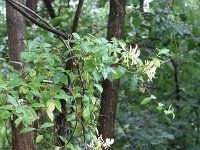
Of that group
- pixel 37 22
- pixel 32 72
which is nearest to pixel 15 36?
pixel 37 22

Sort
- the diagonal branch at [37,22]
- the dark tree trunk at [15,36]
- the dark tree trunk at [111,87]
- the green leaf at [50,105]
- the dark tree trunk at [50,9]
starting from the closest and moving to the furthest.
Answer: the green leaf at [50,105] < the diagonal branch at [37,22] < the dark tree trunk at [15,36] < the dark tree trunk at [111,87] < the dark tree trunk at [50,9]

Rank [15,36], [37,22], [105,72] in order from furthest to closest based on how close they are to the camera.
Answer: [15,36]
[37,22]
[105,72]

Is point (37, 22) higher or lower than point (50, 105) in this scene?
higher

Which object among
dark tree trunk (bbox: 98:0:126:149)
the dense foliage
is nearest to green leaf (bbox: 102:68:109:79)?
the dense foliage

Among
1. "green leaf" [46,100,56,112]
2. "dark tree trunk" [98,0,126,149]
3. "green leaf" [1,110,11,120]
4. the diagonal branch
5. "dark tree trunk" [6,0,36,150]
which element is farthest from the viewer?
"dark tree trunk" [98,0,126,149]

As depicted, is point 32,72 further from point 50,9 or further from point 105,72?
point 50,9

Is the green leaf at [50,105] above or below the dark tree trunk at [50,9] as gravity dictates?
below

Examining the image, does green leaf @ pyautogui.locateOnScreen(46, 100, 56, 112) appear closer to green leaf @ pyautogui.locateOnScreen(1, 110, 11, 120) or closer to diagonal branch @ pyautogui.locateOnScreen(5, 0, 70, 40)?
green leaf @ pyautogui.locateOnScreen(1, 110, 11, 120)

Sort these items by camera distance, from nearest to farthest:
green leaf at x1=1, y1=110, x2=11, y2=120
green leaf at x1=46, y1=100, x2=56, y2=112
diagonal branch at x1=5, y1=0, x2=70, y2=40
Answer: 1. green leaf at x1=1, y1=110, x2=11, y2=120
2. green leaf at x1=46, y1=100, x2=56, y2=112
3. diagonal branch at x1=5, y1=0, x2=70, y2=40

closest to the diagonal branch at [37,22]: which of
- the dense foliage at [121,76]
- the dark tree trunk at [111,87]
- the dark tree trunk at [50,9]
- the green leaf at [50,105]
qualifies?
the dense foliage at [121,76]

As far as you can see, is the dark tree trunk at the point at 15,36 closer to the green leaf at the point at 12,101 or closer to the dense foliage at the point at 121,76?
the dense foliage at the point at 121,76

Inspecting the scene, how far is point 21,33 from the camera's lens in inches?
101

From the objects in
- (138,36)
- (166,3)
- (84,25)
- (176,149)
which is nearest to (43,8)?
(84,25)

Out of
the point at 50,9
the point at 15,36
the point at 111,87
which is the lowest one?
the point at 111,87
